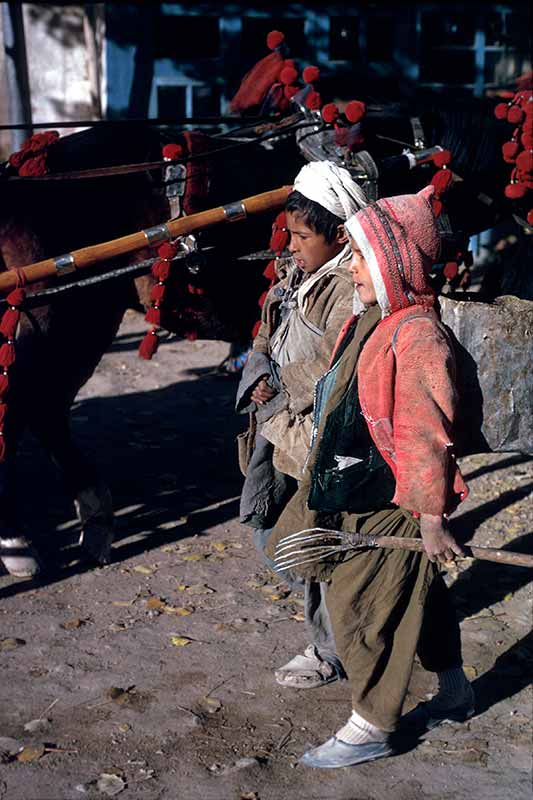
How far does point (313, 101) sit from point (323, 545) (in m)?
2.49

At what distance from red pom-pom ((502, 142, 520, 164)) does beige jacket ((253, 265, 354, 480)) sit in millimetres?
1837

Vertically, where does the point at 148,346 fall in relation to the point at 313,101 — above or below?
below

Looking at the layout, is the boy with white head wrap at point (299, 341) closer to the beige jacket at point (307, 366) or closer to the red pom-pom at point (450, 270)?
the beige jacket at point (307, 366)

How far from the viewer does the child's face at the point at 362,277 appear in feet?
10.6

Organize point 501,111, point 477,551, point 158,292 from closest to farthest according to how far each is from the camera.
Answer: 1. point 477,551
2. point 158,292
3. point 501,111

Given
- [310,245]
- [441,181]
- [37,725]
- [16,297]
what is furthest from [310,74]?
[37,725]

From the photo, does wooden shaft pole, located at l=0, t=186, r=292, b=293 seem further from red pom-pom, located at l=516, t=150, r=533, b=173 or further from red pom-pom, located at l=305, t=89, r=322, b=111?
red pom-pom, located at l=516, t=150, r=533, b=173

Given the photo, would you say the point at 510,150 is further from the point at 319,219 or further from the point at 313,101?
the point at 319,219

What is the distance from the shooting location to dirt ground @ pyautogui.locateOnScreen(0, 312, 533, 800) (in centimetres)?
369

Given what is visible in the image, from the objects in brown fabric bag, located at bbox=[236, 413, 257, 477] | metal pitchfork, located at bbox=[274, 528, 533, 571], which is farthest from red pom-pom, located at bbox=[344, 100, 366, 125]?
metal pitchfork, located at bbox=[274, 528, 533, 571]

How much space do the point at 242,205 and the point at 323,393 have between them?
1.48 m

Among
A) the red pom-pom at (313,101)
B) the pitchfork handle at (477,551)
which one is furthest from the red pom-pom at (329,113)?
the pitchfork handle at (477,551)

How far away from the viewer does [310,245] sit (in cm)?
383

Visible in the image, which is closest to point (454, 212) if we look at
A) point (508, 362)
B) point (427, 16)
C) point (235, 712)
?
point (508, 362)
